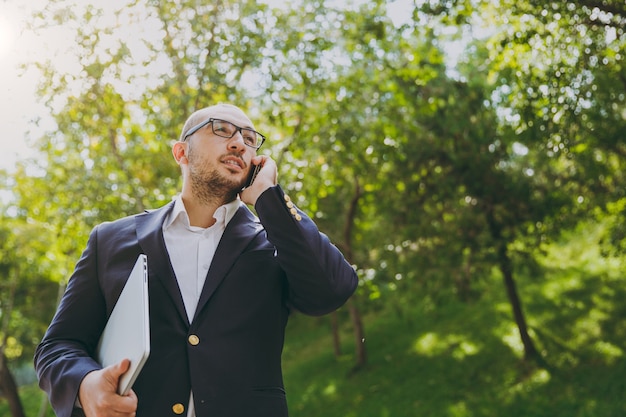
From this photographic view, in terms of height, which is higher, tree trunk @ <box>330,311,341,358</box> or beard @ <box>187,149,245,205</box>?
beard @ <box>187,149,245,205</box>

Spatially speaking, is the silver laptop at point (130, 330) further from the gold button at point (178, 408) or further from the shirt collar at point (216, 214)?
the shirt collar at point (216, 214)

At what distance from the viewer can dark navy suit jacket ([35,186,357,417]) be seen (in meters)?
2.30

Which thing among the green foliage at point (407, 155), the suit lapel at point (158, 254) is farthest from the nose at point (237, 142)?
the green foliage at point (407, 155)

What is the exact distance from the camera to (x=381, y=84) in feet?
42.1

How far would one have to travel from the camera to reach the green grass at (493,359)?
16.5m

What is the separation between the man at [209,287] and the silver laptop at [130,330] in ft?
0.30

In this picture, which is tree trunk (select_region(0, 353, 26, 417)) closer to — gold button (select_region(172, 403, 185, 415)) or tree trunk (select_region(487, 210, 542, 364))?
tree trunk (select_region(487, 210, 542, 364))

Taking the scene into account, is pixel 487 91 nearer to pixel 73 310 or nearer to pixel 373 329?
pixel 373 329

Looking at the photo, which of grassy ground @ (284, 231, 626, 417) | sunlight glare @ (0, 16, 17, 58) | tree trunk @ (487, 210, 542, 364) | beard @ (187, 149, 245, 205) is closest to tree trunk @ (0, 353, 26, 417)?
grassy ground @ (284, 231, 626, 417)

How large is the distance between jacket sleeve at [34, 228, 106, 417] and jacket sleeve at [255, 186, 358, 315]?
2.03ft

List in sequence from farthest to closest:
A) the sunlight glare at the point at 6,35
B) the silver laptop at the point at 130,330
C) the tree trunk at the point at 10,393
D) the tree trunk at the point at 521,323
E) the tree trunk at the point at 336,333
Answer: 1. the tree trunk at the point at 336,333
2. the tree trunk at the point at 10,393
3. the tree trunk at the point at 521,323
4. the sunlight glare at the point at 6,35
5. the silver laptop at the point at 130,330

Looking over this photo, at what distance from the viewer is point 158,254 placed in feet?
8.04

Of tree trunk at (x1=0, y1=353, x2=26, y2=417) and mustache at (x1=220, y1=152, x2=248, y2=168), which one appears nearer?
mustache at (x1=220, y1=152, x2=248, y2=168)

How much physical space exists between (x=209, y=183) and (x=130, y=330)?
685 millimetres
